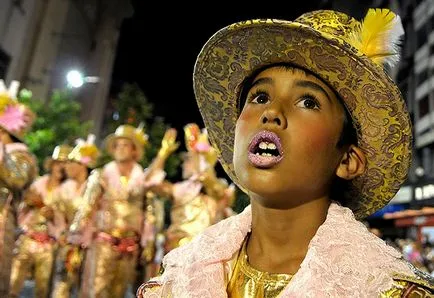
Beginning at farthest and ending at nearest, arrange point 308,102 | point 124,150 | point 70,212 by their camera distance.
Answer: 1. point 70,212
2. point 124,150
3. point 308,102

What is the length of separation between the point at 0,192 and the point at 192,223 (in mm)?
3442

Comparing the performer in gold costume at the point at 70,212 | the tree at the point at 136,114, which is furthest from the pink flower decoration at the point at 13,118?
the tree at the point at 136,114

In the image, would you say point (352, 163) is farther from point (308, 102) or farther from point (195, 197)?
point (195, 197)

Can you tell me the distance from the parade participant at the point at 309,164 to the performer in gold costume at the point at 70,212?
14.5 feet

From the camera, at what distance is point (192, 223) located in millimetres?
7496

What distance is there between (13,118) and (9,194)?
2.76 feet

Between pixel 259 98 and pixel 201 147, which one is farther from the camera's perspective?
pixel 201 147

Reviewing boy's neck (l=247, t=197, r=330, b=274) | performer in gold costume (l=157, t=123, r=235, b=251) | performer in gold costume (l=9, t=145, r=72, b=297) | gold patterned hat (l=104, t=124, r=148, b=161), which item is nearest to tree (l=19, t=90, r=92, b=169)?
performer in gold costume (l=9, t=145, r=72, b=297)

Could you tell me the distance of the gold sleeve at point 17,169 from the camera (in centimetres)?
444

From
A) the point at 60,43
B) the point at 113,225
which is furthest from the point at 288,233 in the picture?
the point at 60,43

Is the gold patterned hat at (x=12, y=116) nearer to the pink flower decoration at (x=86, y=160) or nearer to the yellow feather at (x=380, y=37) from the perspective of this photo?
the pink flower decoration at (x=86, y=160)

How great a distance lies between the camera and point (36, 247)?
7.17m

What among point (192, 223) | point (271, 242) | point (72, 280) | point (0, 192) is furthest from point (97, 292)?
point (271, 242)

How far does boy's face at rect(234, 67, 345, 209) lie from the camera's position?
1.54m
